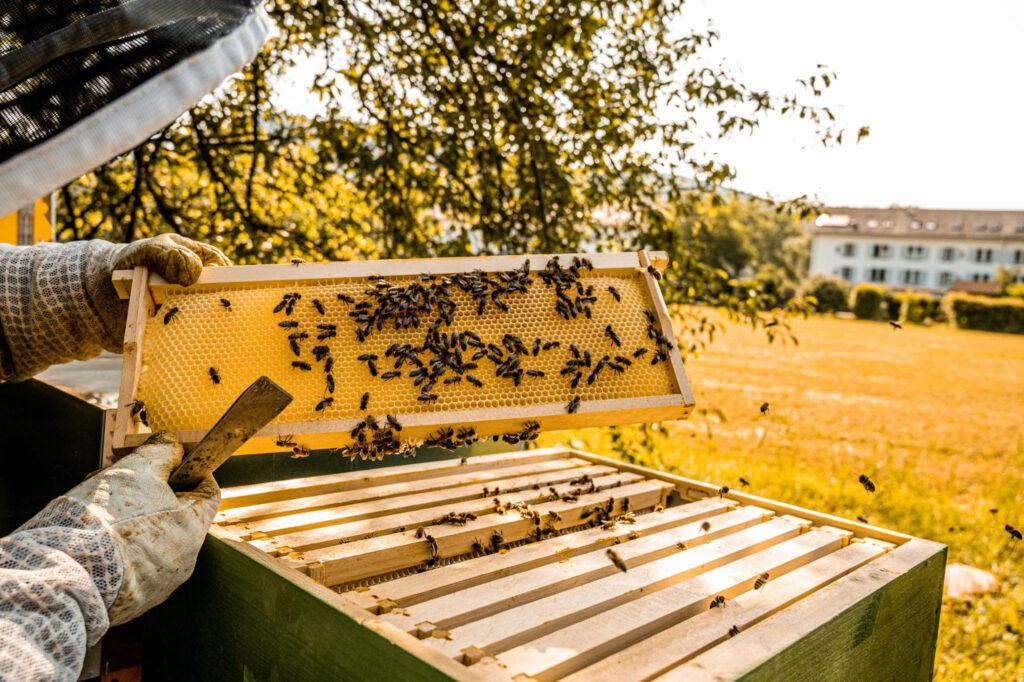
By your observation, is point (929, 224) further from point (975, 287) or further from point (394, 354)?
point (394, 354)

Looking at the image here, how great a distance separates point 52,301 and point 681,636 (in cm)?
273

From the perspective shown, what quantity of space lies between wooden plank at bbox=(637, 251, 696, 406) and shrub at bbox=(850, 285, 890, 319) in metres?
60.6

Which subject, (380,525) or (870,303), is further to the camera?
(870,303)

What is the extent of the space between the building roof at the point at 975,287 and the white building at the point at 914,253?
277cm

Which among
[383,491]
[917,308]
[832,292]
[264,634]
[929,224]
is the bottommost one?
[264,634]

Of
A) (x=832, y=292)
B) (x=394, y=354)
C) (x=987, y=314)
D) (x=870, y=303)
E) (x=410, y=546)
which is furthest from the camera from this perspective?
(x=832, y=292)

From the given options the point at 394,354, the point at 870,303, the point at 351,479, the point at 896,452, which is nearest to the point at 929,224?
the point at 870,303

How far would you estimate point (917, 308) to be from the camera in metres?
54.7

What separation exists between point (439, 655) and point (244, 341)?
161 cm

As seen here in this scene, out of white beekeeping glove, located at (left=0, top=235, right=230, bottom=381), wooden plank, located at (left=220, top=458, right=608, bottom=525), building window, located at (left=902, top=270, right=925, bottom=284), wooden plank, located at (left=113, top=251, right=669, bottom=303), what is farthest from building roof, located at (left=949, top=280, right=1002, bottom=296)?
white beekeeping glove, located at (left=0, top=235, right=230, bottom=381)

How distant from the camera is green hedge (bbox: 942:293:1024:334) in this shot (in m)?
52.0

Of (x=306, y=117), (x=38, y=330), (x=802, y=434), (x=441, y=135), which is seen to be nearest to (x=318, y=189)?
(x=306, y=117)

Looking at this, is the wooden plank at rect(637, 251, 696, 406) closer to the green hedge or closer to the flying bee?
the flying bee

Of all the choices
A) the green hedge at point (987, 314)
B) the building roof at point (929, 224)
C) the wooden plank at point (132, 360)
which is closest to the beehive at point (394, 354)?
the wooden plank at point (132, 360)
